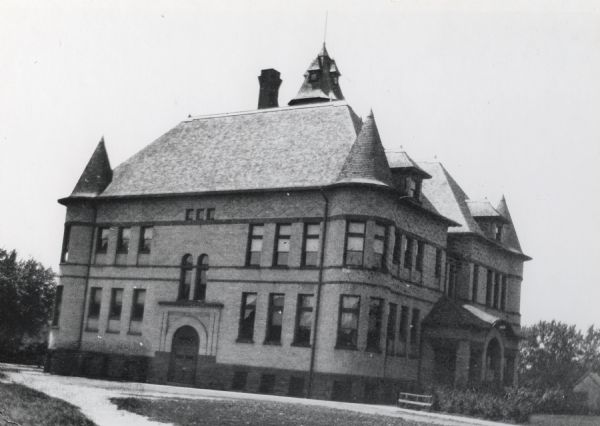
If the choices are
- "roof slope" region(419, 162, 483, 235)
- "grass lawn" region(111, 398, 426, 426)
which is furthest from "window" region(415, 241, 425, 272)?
"grass lawn" region(111, 398, 426, 426)

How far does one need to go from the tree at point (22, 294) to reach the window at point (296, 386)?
121ft

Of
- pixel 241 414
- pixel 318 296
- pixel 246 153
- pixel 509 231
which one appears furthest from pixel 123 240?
pixel 509 231

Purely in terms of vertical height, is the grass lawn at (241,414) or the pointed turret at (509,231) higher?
the pointed turret at (509,231)

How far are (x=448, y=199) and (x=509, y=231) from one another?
6.16m

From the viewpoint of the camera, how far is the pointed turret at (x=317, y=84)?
4219 cm

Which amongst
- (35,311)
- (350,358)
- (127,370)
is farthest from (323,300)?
(35,311)

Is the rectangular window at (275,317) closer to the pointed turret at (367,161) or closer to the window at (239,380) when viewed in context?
the window at (239,380)

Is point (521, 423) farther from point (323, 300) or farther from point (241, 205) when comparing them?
point (241, 205)

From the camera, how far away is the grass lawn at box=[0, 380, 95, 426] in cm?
1512

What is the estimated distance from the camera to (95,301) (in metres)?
36.8

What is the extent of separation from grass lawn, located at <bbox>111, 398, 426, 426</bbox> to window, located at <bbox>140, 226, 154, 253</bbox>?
542 inches

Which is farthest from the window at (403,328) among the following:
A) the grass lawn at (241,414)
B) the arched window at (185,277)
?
the grass lawn at (241,414)

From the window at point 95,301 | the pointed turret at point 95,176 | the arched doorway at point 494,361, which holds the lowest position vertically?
the arched doorway at point 494,361

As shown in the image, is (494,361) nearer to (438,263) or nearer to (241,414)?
(438,263)
